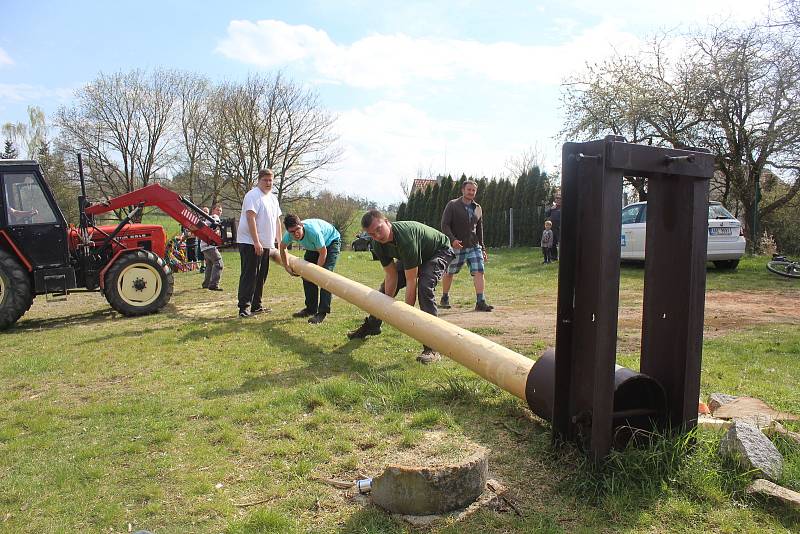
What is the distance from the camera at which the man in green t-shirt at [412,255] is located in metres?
5.52

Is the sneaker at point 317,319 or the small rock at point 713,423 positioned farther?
the sneaker at point 317,319

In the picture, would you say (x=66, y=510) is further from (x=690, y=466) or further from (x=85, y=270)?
(x=85, y=270)

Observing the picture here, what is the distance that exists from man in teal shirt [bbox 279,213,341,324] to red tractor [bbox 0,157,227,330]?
246 centimetres

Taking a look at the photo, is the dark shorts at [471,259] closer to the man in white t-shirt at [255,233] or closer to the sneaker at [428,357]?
the man in white t-shirt at [255,233]

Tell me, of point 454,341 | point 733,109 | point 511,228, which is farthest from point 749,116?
point 454,341

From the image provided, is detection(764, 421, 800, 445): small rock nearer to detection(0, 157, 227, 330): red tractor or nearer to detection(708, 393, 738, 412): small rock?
detection(708, 393, 738, 412): small rock

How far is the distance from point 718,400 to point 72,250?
8909 millimetres

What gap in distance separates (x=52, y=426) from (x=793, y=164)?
62.3ft

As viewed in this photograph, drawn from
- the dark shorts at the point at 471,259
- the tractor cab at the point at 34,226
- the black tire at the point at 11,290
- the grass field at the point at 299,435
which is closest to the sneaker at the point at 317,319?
the grass field at the point at 299,435

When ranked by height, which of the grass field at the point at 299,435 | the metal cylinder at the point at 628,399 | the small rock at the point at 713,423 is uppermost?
the metal cylinder at the point at 628,399

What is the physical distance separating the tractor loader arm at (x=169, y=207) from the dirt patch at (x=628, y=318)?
467 cm

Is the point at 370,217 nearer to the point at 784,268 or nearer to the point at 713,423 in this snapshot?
the point at 713,423

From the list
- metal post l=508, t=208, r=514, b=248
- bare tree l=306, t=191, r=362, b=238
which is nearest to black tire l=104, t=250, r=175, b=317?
metal post l=508, t=208, r=514, b=248

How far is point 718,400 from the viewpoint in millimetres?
4121
